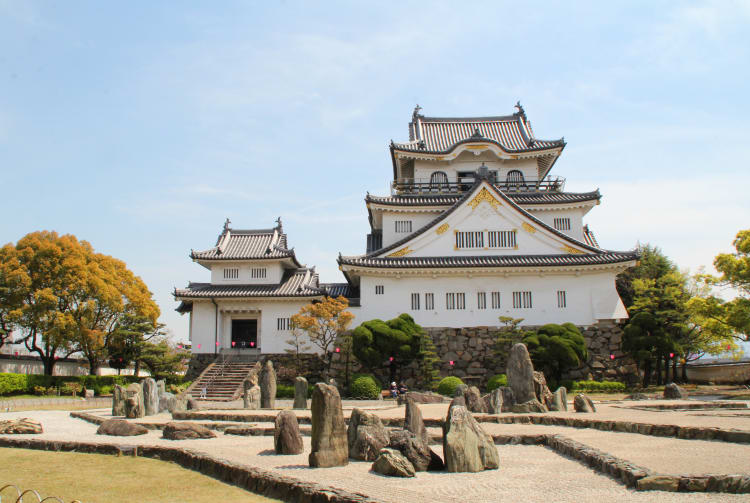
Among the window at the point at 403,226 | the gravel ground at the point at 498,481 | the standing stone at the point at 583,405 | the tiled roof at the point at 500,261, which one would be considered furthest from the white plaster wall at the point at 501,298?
the gravel ground at the point at 498,481

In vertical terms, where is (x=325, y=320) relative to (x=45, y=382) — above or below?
above

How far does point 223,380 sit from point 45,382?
11.8 metres

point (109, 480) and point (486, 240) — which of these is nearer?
point (109, 480)

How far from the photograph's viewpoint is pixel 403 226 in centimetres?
3862

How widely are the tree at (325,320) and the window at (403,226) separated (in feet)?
26.3

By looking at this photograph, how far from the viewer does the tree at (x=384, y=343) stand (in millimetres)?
29703

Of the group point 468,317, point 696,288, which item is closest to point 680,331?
point 696,288

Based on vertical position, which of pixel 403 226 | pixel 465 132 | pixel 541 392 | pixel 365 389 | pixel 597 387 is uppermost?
pixel 465 132

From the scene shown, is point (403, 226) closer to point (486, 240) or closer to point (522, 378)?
point (486, 240)

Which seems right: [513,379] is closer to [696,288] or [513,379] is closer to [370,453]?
[370,453]

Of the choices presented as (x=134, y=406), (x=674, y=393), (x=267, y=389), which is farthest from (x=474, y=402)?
(x=134, y=406)

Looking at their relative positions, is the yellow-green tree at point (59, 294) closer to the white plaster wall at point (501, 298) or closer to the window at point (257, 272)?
the window at point (257, 272)

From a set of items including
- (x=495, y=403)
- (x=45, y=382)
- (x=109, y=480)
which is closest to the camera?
(x=109, y=480)

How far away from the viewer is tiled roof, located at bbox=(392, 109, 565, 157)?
41875 mm
